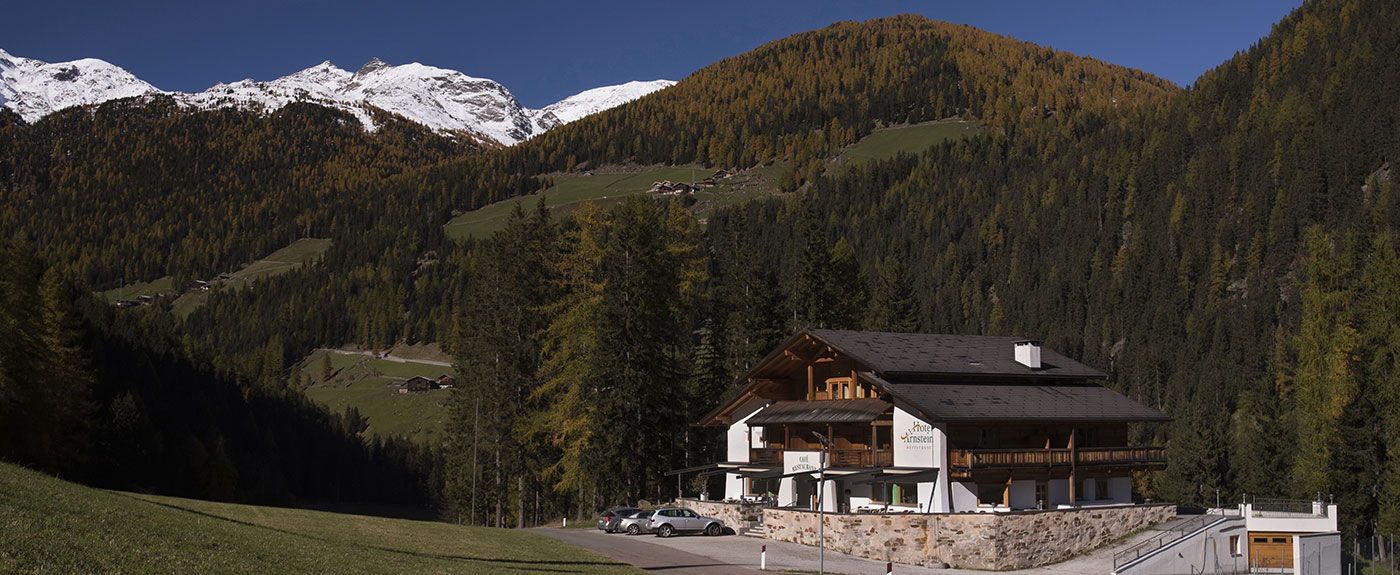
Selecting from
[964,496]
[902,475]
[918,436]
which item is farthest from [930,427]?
[964,496]

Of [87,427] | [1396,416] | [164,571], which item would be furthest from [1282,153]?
[164,571]

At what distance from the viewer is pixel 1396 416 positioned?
58.0 m

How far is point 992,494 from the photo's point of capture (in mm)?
48344

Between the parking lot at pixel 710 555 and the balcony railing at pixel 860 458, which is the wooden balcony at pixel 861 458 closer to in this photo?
the balcony railing at pixel 860 458

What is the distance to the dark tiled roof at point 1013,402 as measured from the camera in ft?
153

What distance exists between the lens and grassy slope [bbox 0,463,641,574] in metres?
15.9

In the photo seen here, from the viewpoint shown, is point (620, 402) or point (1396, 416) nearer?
point (620, 402)

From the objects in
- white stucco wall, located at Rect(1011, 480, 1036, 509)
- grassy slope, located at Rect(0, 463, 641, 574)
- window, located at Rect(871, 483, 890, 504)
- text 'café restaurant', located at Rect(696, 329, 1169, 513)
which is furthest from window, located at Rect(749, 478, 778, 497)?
grassy slope, located at Rect(0, 463, 641, 574)

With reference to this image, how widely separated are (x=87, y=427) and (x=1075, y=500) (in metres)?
61.0

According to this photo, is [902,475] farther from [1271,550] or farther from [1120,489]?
[1271,550]

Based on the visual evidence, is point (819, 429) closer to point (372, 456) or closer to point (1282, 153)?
point (372, 456)

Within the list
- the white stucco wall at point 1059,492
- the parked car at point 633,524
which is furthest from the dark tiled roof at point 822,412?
the parked car at point 633,524

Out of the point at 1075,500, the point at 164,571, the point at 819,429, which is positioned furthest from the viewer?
the point at 819,429

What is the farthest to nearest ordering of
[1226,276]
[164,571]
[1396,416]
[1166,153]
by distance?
[1166,153]
[1226,276]
[1396,416]
[164,571]
